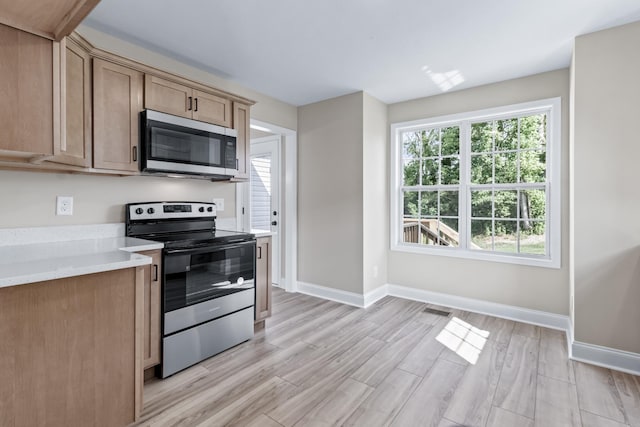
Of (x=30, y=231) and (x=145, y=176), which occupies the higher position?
(x=145, y=176)

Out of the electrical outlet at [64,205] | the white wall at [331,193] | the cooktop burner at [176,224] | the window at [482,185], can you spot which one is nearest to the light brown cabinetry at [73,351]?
the cooktop burner at [176,224]

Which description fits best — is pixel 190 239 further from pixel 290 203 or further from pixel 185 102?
pixel 290 203

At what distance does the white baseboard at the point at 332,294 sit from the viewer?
3.73 m

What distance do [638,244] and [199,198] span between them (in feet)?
11.8

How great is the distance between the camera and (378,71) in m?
3.12

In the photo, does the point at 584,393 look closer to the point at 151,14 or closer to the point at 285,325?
the point at 285,325

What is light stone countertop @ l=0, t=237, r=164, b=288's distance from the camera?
4.39ft

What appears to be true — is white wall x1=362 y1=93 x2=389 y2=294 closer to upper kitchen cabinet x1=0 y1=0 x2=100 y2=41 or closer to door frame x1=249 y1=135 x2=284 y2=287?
door frame x1=249 y1=135 x2=284 y2=287

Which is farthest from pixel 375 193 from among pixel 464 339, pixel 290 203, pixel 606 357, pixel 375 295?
pixel 606 357

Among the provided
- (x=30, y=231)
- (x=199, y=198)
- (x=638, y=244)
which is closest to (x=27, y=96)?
(x=30, y=231)

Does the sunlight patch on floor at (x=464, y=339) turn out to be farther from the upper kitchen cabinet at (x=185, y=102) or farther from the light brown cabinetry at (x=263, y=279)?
the upper kitchen cabinet at (x=185, y=102)

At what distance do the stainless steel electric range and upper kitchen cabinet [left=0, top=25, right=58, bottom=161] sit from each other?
0.97 m

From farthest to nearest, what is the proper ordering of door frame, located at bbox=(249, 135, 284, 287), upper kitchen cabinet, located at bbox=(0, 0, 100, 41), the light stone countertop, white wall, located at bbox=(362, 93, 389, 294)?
1. door frame, located at bbox=(249, 135, 284, 287)
2. white wall, located at bbox=(362, 93, 389, 294)
3. the light stone countertop
4. upper kitchen cabinet, located at bbox=(0, 0, 100, 41)

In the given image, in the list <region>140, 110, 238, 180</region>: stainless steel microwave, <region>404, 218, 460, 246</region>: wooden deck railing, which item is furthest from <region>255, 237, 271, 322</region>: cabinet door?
<region>404, 218, 460, 246</region>: wooden deck railing
